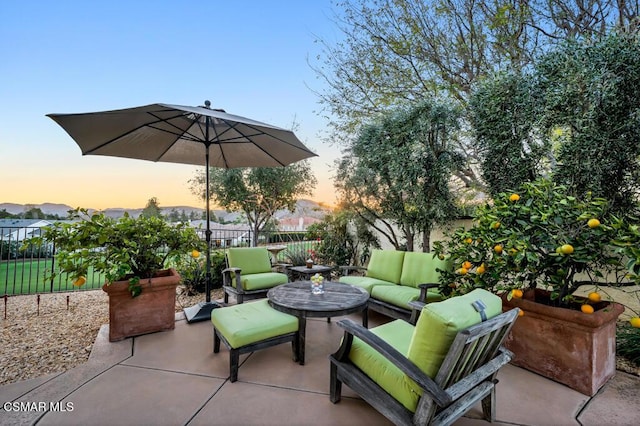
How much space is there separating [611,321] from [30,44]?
27.1ft

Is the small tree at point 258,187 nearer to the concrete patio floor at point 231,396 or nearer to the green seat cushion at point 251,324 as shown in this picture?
the green seat cushion at point 251,324

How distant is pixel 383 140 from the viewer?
15.8 feet

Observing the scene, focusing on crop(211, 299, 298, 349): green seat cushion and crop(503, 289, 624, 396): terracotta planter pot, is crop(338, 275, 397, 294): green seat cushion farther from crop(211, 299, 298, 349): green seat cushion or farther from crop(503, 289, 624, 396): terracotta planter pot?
crop(503, 289, 624, 396): terracotta planter pot

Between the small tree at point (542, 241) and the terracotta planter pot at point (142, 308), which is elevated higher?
the small tree at point (542, 241)

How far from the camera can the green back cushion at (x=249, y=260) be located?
14.6ft

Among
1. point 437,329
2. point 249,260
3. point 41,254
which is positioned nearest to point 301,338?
point 437,329

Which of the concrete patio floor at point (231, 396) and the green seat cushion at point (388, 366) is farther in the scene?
the concrete patio floor at point (231, 396)

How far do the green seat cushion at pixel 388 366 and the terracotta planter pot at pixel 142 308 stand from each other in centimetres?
261

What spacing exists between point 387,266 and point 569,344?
2290 millimetres

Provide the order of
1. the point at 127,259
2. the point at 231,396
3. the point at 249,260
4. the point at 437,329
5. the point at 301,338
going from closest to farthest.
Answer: the point at 437,329 < the point at 231,396 < the point at 301,338 < the point at 127,259 < the point at 249,260

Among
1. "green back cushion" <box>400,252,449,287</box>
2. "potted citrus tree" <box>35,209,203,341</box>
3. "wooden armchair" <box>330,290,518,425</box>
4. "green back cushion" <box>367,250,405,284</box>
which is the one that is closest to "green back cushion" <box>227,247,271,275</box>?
"potted citrus tree" <box>35,209,203,341</box>

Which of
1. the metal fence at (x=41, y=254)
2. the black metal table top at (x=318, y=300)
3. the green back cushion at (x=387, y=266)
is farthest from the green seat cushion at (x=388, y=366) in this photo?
the metal fence at (x=41, y=254)

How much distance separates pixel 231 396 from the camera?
6.94 feet

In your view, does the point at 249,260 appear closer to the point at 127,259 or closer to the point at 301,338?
the point at 127,259
